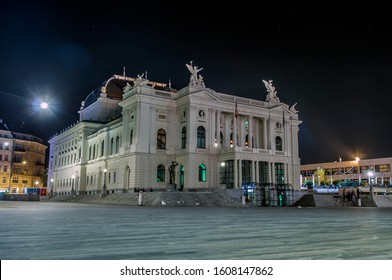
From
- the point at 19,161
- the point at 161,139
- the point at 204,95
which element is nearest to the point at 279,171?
the point at 204,95

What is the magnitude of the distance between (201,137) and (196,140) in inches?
68.6

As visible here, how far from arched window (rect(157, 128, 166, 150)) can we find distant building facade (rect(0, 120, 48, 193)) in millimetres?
56875

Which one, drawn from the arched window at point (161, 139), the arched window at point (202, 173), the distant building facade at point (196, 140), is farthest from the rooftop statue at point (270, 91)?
the arched window at point (161, 139)

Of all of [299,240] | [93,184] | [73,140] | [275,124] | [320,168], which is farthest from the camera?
[320,168]

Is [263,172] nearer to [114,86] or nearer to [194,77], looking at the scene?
[194,77]

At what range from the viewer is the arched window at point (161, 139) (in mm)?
63469

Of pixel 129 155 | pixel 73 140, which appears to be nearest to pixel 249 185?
pixel 129 155

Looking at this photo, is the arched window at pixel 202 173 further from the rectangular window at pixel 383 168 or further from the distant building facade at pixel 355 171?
the rectangular window at pixel 383 168

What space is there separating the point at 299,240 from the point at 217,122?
56878mm

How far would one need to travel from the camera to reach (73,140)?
93875mm

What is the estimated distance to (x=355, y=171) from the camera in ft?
443
